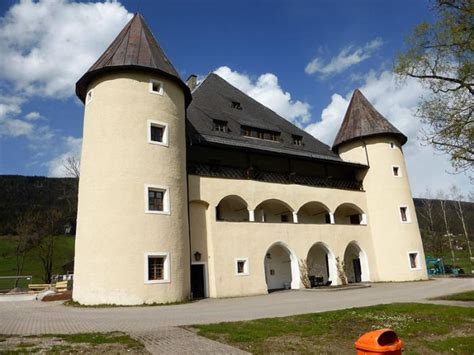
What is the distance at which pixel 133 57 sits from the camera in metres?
18.5

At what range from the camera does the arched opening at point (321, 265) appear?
24161mm

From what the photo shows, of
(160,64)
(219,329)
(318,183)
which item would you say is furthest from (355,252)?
(219,329)

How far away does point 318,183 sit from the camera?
84.2 feet

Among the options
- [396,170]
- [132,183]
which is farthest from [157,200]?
[396,170]

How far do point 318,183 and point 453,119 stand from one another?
1400cm

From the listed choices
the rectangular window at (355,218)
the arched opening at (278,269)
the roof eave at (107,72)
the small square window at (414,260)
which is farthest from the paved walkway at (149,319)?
the rectangular window at (355,218)

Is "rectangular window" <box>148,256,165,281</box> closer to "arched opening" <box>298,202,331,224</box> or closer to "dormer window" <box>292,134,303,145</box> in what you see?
"arched opening" <box>298,202,331,224</box>

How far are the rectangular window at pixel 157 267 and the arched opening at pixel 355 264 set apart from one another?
46.1 ft

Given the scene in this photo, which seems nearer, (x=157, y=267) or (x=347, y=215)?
(x=157, y=267)

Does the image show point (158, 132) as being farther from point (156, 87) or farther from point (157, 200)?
point (157, 200)

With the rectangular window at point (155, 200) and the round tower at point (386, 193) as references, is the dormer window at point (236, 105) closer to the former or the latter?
the round tower at point (386, 193)

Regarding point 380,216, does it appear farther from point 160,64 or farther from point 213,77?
point 160,64

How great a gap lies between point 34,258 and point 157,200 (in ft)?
142

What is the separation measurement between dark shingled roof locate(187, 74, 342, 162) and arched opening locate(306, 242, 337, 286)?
6.05 metres
